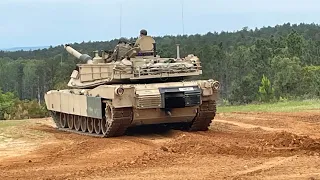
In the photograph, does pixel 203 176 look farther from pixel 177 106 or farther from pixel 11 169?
pixel 177 106

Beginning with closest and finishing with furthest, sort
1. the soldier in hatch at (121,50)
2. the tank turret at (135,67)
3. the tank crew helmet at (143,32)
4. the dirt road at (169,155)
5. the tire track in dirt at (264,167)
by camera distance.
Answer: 1. the tire track in dirt at (264,167)
2. the dirt road at (169,155)
3. the tank turret at (135,67)
4. the soldier in hatch at (121,50)
5. the tank crew helmet at (143,32)

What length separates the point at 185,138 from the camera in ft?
56.3

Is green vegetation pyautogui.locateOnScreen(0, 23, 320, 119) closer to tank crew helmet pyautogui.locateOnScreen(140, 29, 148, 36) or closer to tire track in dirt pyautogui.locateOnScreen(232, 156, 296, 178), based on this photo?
tank crew helmet pyautogui.locateOnScreen(140, 29, 148, 36)

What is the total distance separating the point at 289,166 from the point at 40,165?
16.8 ft

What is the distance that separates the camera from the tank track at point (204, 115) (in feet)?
65.3

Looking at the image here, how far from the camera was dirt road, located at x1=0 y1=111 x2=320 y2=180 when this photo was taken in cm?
1234

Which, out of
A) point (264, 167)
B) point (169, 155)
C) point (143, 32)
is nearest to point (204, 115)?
point (143, 32)

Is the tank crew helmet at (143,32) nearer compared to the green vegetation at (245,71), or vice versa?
the tank crew helmet at (143,32)

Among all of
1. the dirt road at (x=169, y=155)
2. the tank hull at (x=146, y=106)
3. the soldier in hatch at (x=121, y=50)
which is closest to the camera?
the dirt road at (x=169, y=155)

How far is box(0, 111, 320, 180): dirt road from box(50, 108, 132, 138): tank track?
0.34 m

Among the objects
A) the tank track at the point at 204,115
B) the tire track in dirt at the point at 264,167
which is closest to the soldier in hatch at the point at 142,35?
the tank track at the point at 204,115

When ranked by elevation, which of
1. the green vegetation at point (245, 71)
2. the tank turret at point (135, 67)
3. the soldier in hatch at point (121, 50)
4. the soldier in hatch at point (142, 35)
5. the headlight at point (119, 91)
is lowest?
the green vegetation at point (245, 71)

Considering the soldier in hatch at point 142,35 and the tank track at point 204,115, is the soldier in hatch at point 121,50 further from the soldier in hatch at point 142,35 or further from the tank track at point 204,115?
the tank track at point 204,115

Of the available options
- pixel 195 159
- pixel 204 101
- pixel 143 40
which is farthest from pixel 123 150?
pixel 143 40
